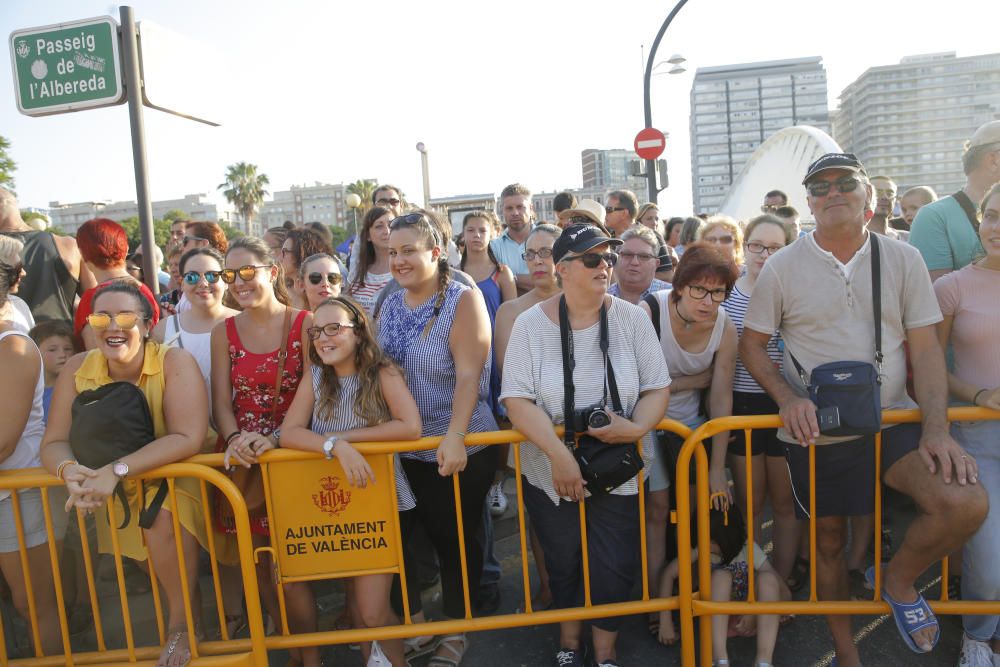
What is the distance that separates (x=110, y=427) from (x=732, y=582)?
9.03 ft

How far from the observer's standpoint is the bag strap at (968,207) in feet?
11.4

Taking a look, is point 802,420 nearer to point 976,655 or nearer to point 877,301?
point 877,301

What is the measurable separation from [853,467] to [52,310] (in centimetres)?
492

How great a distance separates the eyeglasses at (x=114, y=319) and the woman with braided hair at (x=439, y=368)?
44.0 inches

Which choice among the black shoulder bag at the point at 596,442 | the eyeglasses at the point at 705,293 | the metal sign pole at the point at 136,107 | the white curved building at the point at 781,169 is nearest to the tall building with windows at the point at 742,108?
the white curved building at the point at 781,169

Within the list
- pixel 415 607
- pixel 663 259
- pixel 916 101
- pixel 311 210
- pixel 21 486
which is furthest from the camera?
pixel 311 210

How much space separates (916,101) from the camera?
122938mm

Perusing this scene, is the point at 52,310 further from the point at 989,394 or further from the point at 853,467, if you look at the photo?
the point at 989,394

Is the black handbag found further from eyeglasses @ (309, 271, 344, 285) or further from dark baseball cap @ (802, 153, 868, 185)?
dark baseball cap @ (802, 153, 868, 185)

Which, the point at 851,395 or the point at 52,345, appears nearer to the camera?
the point at 851,395

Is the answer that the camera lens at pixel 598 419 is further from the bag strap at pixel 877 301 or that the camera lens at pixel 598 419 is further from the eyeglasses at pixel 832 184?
the eyeglasses at pixel 832 184

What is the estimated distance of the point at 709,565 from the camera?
2779 mm

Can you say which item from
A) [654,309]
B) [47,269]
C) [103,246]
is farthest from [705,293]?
[47,269]

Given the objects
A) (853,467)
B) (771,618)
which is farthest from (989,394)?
(771,618)
